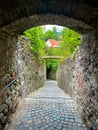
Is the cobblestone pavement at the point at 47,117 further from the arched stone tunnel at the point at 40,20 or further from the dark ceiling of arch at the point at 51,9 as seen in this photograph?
the dark ceiling of arch at the point at 51,9

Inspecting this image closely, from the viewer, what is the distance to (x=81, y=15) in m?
2.65

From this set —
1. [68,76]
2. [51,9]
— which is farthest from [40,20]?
[68,76]

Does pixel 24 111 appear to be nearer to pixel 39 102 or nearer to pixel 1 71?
pixel 39 102

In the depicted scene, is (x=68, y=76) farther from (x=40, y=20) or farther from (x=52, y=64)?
(x=52, y=64)

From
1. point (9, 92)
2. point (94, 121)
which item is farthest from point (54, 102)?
point (94, 121)

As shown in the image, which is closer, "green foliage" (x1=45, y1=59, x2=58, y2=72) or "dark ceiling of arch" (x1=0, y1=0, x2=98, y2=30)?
"dark ceiling of arch" (x1=0, y1=0, x2=98, y2=30)

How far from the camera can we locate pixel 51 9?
2.64 m

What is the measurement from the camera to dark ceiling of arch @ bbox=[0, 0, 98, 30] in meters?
2.44

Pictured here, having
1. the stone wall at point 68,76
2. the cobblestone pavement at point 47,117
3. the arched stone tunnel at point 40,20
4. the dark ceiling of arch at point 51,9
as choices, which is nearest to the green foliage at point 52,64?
the stone wall at point 68,76

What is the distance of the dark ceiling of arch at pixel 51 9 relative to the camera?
244 cm

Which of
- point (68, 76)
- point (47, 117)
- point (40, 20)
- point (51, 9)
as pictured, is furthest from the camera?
point (68, 76)

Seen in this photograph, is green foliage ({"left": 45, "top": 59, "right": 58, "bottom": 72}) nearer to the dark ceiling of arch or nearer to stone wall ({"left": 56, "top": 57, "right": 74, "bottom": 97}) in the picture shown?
stone wall ({"left": 56, "top": 57, "right": 74, "bottom": 97})

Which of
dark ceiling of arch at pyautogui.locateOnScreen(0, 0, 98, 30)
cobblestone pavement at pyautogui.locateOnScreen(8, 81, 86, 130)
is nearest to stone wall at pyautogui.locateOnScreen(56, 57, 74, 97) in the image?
cobblestone pavement at pyautogui.locateOnScreen(8, 81, 86, 130)

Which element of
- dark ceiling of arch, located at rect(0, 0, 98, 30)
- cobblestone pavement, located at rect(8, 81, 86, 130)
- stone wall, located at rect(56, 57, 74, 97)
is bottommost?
cobblestone pavement, located at rect(8, 81, 86, 130)
